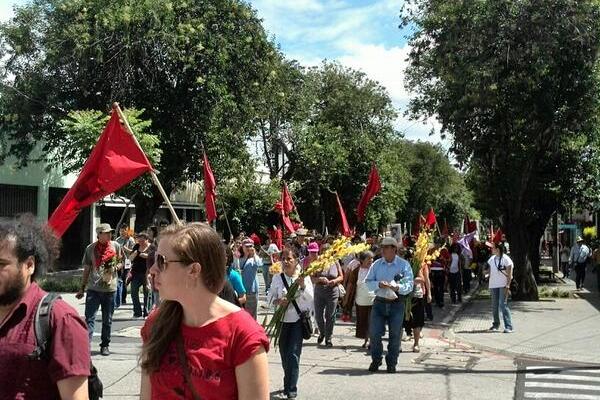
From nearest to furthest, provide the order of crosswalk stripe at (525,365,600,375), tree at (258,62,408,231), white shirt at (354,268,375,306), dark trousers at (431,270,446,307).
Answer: crosswalk stripe at (525,365,600,375) → white shirt at (354,268,375,306) → dark trousers at (431,270,446,307) → tree at (258,62,408,231)

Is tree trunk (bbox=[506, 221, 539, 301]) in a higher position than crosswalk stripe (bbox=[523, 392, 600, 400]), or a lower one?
higher

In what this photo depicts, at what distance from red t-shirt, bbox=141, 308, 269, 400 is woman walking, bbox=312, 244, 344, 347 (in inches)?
353

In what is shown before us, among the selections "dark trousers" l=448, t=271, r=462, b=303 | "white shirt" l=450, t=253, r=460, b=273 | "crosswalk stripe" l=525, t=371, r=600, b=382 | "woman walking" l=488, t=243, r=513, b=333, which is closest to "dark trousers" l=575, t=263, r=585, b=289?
"dark trousers" l=448, t=271, r=462, b=303

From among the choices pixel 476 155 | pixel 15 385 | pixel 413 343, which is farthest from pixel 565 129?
pixel 15 385

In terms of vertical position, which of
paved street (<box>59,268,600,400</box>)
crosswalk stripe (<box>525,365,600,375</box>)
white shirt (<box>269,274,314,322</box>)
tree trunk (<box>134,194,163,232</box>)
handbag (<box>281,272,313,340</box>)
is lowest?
crosswalk stripe (<box>525,365,600,375</box>)

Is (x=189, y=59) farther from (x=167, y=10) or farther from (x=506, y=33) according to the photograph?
(x=506, y=33)

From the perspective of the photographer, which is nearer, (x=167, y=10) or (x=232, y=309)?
(x=232, y=309)

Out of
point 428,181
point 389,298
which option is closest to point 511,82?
point 389,298

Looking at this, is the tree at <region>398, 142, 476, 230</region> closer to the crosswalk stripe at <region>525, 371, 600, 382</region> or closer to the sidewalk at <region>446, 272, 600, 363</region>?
the sidewalk at <region>446, 272, 600, 363</region>

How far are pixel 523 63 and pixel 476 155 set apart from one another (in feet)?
11.5

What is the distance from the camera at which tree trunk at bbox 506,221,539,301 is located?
824 inches

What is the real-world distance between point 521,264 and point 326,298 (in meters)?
11.1

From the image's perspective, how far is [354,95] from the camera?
46.4 m

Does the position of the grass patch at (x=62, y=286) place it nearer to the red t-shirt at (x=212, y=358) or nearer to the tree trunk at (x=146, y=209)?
the tree trunk at (x=146, y=209)
